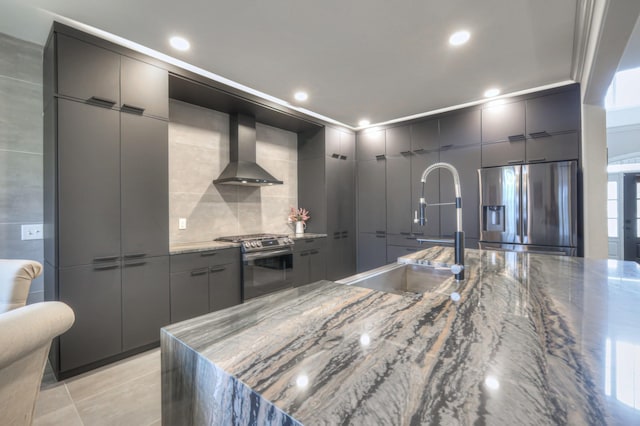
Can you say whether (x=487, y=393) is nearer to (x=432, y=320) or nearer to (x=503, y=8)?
(x=432, y=320)

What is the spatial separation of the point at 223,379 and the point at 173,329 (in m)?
0.31

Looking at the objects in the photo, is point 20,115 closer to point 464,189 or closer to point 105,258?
point 105,258

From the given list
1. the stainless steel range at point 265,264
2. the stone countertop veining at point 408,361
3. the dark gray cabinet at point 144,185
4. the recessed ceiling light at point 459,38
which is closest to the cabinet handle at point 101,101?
the dark gray cabinet at point 144,185

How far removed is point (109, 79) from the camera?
227cm

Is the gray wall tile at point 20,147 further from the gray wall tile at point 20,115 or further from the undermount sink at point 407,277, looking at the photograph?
the undermount sink at point 407,277

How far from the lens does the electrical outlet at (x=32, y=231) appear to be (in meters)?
2.26

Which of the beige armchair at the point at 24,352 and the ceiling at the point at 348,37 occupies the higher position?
the ceiling at the point at 348,37

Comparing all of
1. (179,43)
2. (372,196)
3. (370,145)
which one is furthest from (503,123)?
(179,43)

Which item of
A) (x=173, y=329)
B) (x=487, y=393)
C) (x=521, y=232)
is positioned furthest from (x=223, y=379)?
(x=521, y=232)

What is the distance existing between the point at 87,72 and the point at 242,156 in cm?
164

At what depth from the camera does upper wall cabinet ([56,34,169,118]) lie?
2084 millimetres

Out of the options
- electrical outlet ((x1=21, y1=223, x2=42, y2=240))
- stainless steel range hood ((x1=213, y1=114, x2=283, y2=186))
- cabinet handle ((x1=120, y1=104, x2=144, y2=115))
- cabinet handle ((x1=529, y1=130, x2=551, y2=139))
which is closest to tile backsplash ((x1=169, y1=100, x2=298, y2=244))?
stainless steel range hood ((x1=213, y1=114, x2=283, y2=186))

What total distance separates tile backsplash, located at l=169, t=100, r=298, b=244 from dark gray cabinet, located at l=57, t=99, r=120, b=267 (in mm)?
868

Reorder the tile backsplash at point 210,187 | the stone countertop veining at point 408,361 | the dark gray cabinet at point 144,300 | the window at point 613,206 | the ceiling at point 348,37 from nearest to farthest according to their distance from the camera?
1. the stone countertop veining at point 408,361
2. the ceiling at point 348,37
3. the dark gray cabinet at point 144,300
4. the tile backsplash at point 210,187
5. the window at point 613,206
